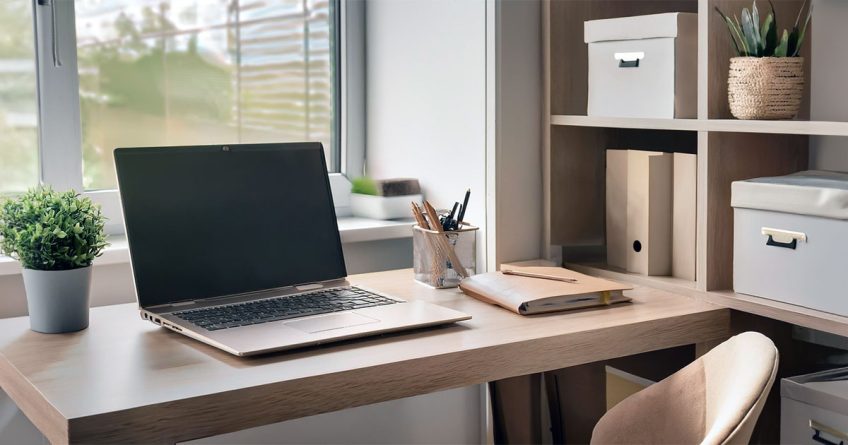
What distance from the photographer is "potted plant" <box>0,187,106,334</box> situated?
1520mm

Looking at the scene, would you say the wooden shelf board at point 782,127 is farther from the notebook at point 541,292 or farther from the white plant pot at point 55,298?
the white plant pot at point 55,298

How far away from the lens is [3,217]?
1.57 m

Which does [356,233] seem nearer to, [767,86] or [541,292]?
[541,292]

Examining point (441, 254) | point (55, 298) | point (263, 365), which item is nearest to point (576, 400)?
point (441, 254)

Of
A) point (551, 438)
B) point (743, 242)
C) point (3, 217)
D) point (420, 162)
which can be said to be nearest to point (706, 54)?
point (743, 242)

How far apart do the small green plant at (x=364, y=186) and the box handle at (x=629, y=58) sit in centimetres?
67

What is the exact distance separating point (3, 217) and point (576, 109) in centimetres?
119

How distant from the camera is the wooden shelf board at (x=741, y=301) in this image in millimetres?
1558

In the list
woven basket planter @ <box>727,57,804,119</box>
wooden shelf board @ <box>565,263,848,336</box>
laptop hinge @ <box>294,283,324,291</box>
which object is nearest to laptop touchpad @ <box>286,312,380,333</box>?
laptop hinge @ <box>294,283,324,291</box>

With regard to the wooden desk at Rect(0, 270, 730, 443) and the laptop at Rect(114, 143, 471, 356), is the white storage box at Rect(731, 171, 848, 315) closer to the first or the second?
the wooden desk at Rect(0, 270, 730, 443)

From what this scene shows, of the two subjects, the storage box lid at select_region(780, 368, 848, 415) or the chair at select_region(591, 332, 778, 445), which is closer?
the chair at select_region(591, 332, 778, 445)

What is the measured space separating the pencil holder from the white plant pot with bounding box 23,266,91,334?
2.13 ft

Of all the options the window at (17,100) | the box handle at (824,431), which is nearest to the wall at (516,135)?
the box handle at (824,431)

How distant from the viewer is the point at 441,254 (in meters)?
1.89
